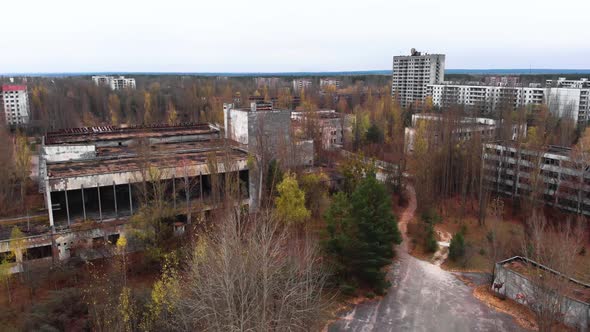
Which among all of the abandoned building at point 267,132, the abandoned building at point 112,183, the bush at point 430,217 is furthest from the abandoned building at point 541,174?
the abandoned building at point 112,183

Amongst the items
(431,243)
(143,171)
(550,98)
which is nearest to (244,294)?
(143,171)

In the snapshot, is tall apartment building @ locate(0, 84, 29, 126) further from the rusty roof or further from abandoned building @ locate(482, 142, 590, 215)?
abandoned building @ locate(482, 142, 590, 215)

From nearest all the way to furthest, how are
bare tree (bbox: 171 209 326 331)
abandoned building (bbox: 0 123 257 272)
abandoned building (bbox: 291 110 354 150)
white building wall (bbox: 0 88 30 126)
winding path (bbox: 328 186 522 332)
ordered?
1. bare tree (bbox: 171 209 326 331)
2. winding path (bbox: 328 186 522 332)
3. abandoned building (bbox: 0 123 257 272)
4. abandoned building (bbox: 291 110 354 150)
5. white building wall (bbox: 0 88 30 126)

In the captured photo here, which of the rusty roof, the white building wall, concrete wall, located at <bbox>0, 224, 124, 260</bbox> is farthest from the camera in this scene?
the white building wall

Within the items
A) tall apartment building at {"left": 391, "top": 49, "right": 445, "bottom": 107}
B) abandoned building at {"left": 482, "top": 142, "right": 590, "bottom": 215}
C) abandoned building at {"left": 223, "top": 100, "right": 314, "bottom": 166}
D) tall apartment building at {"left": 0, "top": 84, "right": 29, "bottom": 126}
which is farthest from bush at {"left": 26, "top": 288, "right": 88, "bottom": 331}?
tall apartment building at {"left": 391, "top": 49, "right": 445, "bottom": 107}

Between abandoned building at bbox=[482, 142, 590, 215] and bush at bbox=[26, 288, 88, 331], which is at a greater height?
abandoned building at bbox=[482, 142, 590, 215]

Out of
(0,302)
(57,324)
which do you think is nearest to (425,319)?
(57,324)
